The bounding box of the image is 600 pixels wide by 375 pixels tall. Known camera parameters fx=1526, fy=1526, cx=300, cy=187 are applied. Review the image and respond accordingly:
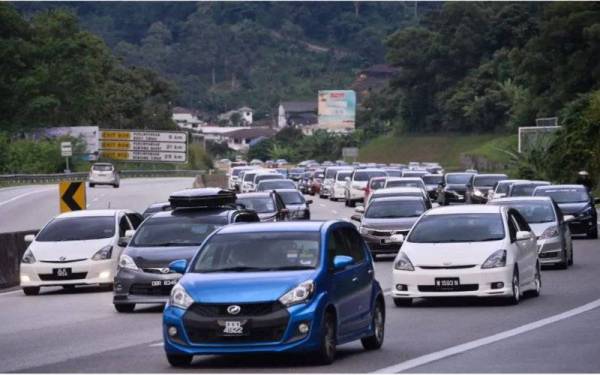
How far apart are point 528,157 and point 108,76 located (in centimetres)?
8346

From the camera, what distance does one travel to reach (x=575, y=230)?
138 ft

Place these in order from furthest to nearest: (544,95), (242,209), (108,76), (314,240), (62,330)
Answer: (108,76) < (544,95) < (242,209) < (62,330) < (314,240)

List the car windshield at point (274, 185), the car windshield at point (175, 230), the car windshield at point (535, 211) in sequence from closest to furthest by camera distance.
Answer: the car windshield at point (175, 230) → the car windshield at point (535, 211) → the car windshield at point (274, 185)

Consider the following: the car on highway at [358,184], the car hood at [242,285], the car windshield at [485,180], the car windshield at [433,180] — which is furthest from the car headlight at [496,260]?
the car windshield at [433,180]

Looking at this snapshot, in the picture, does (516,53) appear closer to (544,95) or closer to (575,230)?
(544,95)

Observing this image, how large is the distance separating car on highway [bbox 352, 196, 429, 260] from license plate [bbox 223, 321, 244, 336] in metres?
19.2

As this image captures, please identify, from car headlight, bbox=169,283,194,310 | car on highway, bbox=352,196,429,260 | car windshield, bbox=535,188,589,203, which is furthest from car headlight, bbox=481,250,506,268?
car windshield, bbox=535,188,589,203

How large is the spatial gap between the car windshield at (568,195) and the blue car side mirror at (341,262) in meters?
27.2

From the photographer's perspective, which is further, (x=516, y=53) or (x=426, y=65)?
(x=426, y=65)

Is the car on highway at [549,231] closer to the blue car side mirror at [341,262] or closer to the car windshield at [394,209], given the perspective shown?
the car windshield at [394,209]

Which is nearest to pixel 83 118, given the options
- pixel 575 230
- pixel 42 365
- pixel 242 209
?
pixel 575 230

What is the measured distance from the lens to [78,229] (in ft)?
93.2

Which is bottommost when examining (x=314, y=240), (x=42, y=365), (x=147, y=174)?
(x=147, y=174)

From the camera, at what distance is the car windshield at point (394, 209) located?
35972 mm
